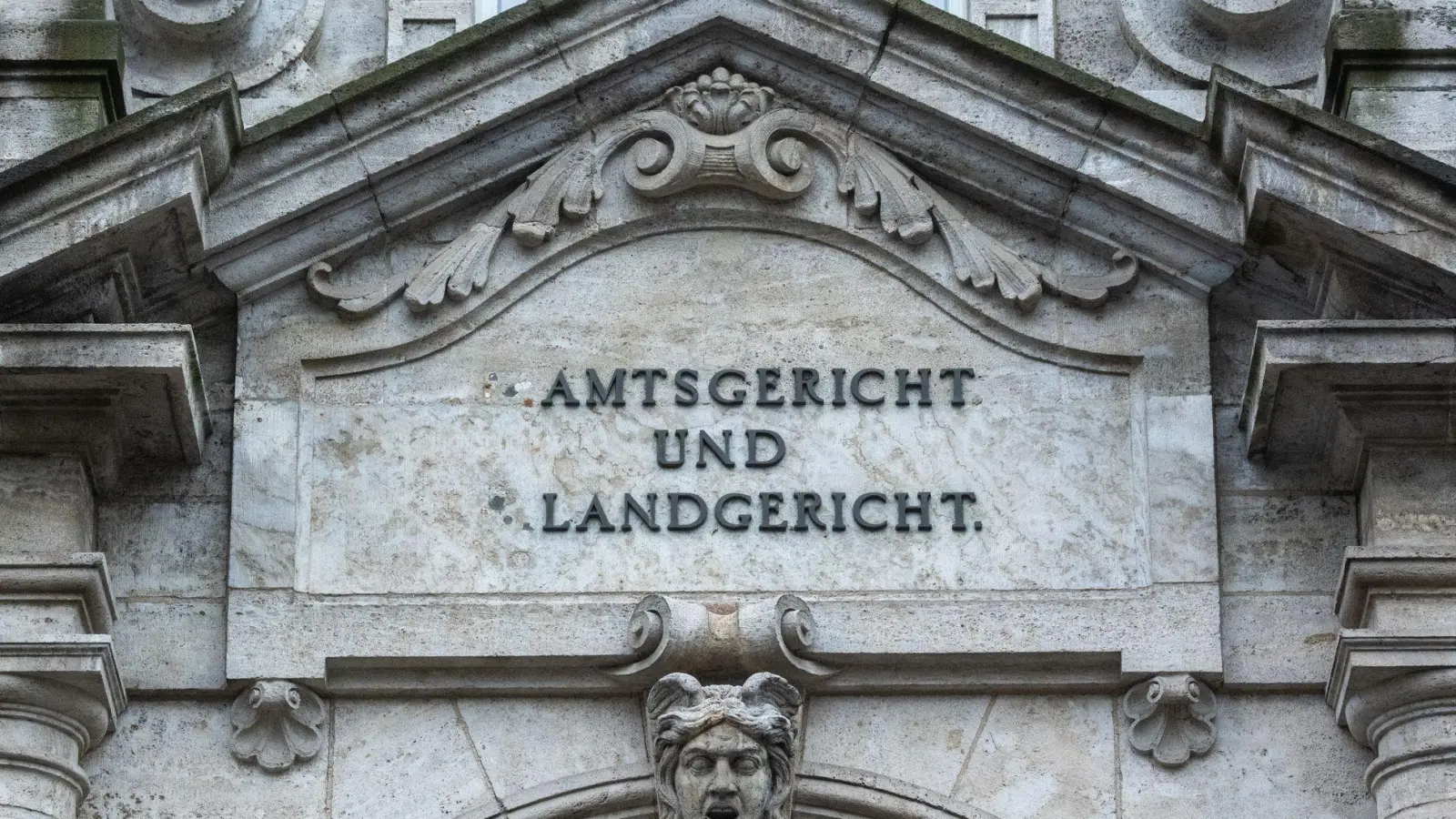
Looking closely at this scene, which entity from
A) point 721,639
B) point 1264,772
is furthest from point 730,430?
point 1264,772

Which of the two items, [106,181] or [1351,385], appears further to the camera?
[106,181]

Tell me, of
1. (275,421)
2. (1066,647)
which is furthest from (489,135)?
(1066,647)

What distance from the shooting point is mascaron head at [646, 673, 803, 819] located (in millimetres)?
11312

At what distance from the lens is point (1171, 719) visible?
455 inches

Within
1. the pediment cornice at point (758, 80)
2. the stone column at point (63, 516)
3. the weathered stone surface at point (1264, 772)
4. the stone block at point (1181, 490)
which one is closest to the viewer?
the stone column at point (63, 516)

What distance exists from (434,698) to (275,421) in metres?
1.16

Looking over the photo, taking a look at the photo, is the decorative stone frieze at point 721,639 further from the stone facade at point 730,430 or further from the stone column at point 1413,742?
the stone column at point 1413,742

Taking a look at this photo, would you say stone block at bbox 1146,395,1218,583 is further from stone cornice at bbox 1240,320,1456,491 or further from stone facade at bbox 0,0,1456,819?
stone cornice at bbox 1240,320,1456,491

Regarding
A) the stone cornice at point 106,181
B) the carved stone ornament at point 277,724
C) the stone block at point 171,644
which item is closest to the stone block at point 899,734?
the carved stone ornament at point 277,724

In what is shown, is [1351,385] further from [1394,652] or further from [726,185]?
[726,185]

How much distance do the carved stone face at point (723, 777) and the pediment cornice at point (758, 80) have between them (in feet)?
7.40

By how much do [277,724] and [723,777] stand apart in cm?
157

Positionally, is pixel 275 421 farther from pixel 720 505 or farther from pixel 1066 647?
pixel 1066 647

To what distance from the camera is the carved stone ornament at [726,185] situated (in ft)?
39.7
